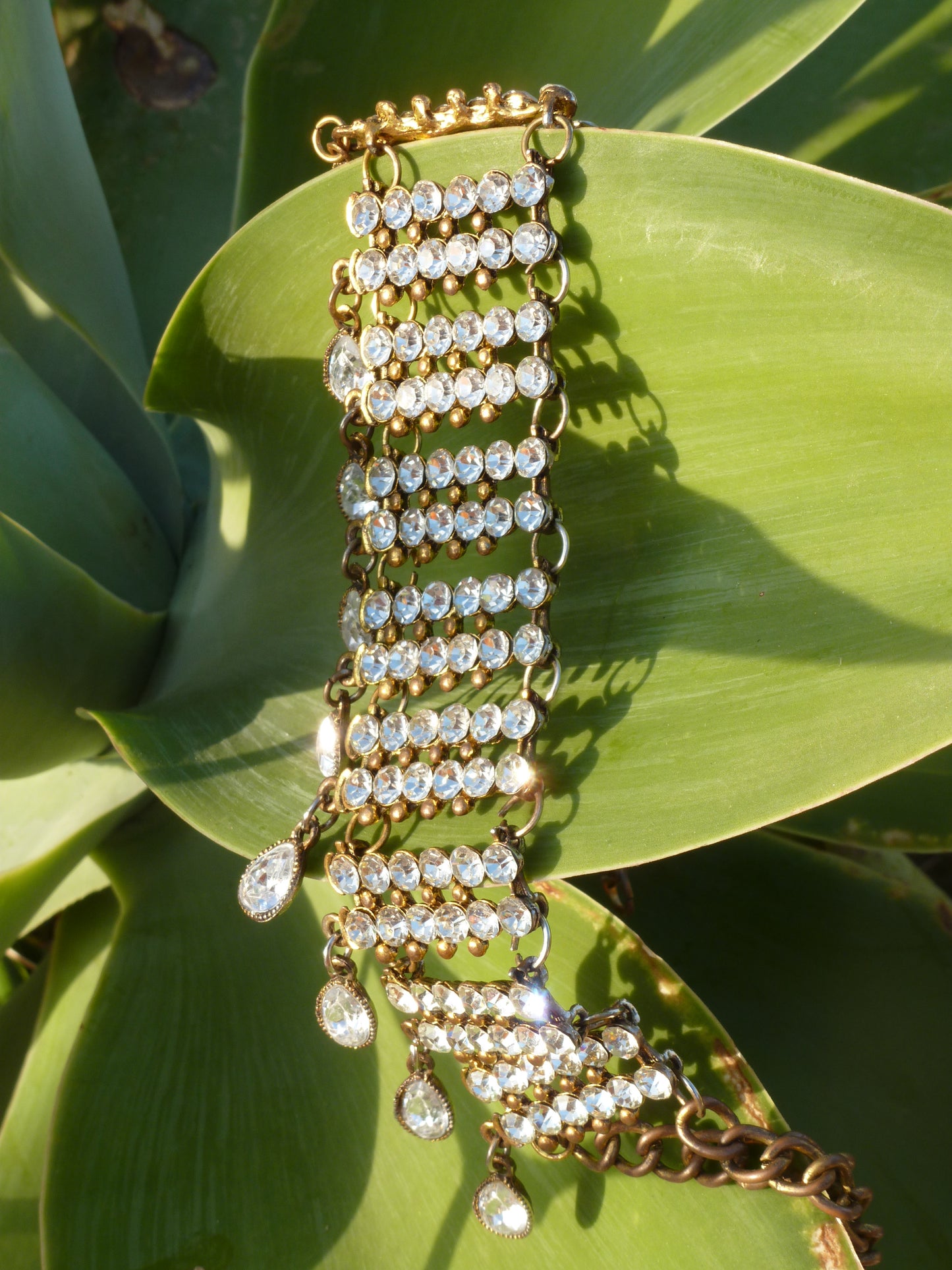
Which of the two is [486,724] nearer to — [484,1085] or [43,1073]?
[484,1085]

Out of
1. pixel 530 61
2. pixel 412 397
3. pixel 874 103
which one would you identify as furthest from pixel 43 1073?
pixel 874 103

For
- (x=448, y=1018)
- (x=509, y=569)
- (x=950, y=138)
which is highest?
(x=950, y=138)

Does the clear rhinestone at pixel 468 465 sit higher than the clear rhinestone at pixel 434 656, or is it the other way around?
the clear rhinestone at pixel 468 465

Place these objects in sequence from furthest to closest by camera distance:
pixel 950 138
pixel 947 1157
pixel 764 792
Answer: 1. pixel 950 138
2. pixel 947 1157
3. pixel 764 792

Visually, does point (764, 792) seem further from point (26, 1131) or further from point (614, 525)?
point (26, 1131)

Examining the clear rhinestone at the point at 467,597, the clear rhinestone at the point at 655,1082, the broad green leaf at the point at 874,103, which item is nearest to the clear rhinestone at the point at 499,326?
the clear rhinestone at the point at 467,597

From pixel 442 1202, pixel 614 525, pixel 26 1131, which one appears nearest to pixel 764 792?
pixel 614 525

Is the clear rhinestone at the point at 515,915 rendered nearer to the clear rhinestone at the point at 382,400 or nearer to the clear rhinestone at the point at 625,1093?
the clear rhinestone at the point at 625,1093

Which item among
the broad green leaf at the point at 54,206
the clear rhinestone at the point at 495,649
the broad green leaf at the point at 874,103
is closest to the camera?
the clear rhinestone at the point at 495,649
